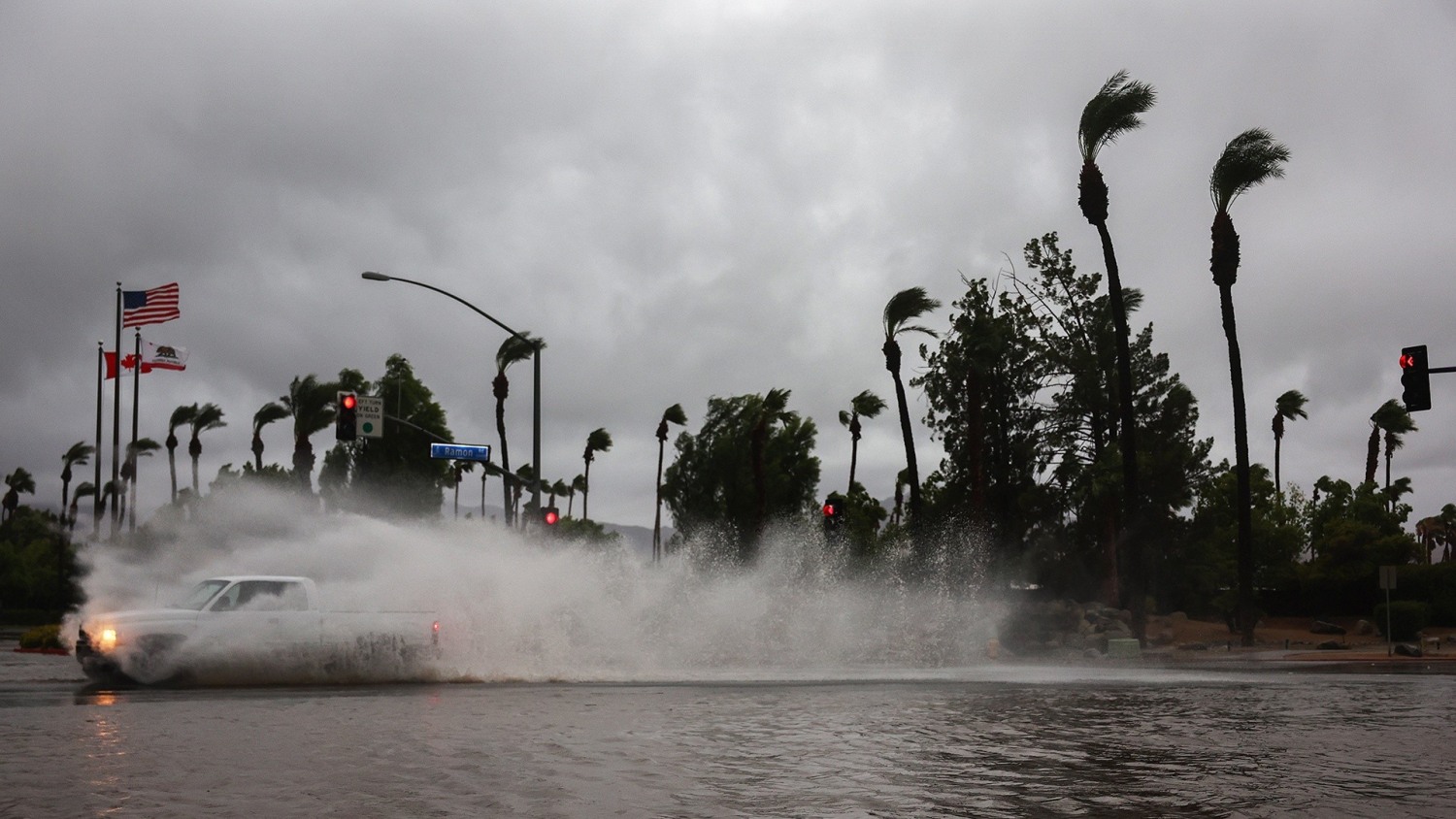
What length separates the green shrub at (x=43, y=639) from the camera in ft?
117

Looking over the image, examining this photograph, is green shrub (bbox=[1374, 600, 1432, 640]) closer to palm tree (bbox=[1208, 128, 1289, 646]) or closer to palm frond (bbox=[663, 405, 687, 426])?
palm tree (bbox=[1208, 128, 1289, 646])

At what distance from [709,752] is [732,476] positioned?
70.7 meters

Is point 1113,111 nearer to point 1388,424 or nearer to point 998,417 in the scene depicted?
point 998,417

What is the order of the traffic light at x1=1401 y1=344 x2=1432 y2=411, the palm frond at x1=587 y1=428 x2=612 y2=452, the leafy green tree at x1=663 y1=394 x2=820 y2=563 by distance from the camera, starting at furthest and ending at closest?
1. the palm frond at x1=587 y1=428 x2=612 y2=452
2. the leafy green tree at x1=663 y1=394 x2=820 y2=563
3. the traffic light at x1=1401 y1=344 x2=1432 y2=411

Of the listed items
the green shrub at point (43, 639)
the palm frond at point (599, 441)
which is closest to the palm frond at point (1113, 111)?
the green shrub at point (43, 639)

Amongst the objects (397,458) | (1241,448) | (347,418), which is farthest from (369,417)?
(397,458)

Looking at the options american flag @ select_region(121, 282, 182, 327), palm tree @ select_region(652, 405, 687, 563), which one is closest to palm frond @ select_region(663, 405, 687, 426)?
palm tree @ select_region(652, 405, 687, 563)

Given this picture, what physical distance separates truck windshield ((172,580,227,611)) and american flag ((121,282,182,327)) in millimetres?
26387

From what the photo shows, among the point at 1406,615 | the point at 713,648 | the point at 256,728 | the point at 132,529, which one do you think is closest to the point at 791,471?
the point at 132,529

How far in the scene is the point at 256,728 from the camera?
14.1m

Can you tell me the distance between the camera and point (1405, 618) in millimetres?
44125

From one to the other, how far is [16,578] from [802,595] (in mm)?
63241

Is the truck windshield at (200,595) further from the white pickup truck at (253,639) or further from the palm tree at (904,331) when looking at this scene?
the palm tree at (904,331)

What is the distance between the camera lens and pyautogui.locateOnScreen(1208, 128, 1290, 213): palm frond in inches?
1713
